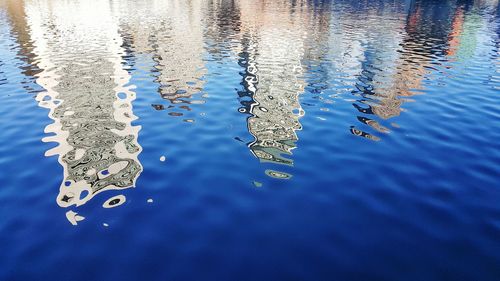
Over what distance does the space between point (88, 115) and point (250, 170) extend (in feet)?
34.2

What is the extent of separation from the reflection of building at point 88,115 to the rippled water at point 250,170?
0.37 ft

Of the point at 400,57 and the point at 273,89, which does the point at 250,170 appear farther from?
the point at 400,57

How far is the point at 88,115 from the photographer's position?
19469 millimetres

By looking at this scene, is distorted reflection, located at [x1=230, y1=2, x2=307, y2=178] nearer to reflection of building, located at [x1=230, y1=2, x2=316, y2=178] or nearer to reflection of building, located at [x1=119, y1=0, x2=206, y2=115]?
reflection of building, located at [x1=230, y1=2, x2=316, y2=178]

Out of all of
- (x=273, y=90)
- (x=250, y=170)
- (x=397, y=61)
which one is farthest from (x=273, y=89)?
(x=397, y=61)

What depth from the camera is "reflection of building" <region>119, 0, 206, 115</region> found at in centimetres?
2485

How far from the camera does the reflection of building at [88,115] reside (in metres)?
13.0

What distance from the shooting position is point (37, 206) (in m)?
11.3

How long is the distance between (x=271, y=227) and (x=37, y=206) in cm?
707

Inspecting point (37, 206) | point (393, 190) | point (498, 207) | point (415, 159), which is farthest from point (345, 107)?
point (37, 206)

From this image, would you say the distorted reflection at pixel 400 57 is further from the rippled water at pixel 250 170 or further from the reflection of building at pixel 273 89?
the reflection of building at pixel 273 89

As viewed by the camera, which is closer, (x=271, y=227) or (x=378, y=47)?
(x=271, y=227)

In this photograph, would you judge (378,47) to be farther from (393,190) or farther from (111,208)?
(111,208)

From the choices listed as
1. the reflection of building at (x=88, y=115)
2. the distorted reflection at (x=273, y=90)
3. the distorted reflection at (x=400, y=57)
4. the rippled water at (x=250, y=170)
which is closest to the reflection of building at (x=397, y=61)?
the distorted reflection at (x=400, y=57)
